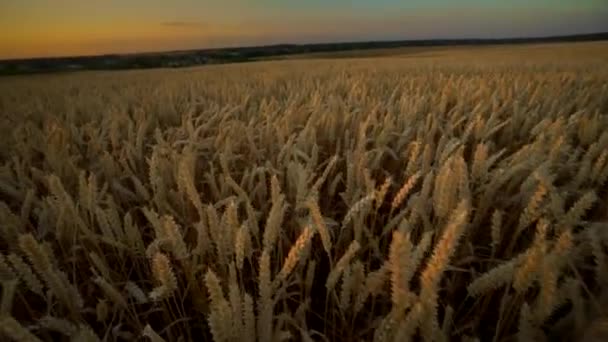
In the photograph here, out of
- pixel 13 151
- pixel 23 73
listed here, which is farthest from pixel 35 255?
pixel 23 73

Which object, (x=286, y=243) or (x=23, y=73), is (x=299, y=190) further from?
(x=23, y=73)

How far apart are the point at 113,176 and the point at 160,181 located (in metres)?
0.29

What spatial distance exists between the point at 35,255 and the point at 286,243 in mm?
390

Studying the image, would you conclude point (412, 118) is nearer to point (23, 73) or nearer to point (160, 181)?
point (160, 181)

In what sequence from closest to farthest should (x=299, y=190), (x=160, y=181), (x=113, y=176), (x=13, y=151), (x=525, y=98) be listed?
(x=299, y=190), (x=160, y=181), (x=113, y=176), (x=13, y=151), (x=525, y=98)

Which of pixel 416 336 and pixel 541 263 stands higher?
pixel 541 263

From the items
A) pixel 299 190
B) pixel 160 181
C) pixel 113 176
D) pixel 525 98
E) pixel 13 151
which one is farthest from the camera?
pixel 525 98

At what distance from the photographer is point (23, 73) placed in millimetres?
5781

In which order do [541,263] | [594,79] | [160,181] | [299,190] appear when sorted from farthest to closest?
[594,79] < [160,181] < [299,190] < [541,263]

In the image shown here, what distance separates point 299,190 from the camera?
2.42 feet

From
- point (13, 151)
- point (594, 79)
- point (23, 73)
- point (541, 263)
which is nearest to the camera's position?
point (541, 263)

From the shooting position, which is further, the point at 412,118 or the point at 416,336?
the point at 412,118

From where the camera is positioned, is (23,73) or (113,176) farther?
(23,73)

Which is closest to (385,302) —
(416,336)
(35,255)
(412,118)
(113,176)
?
(416,336)
